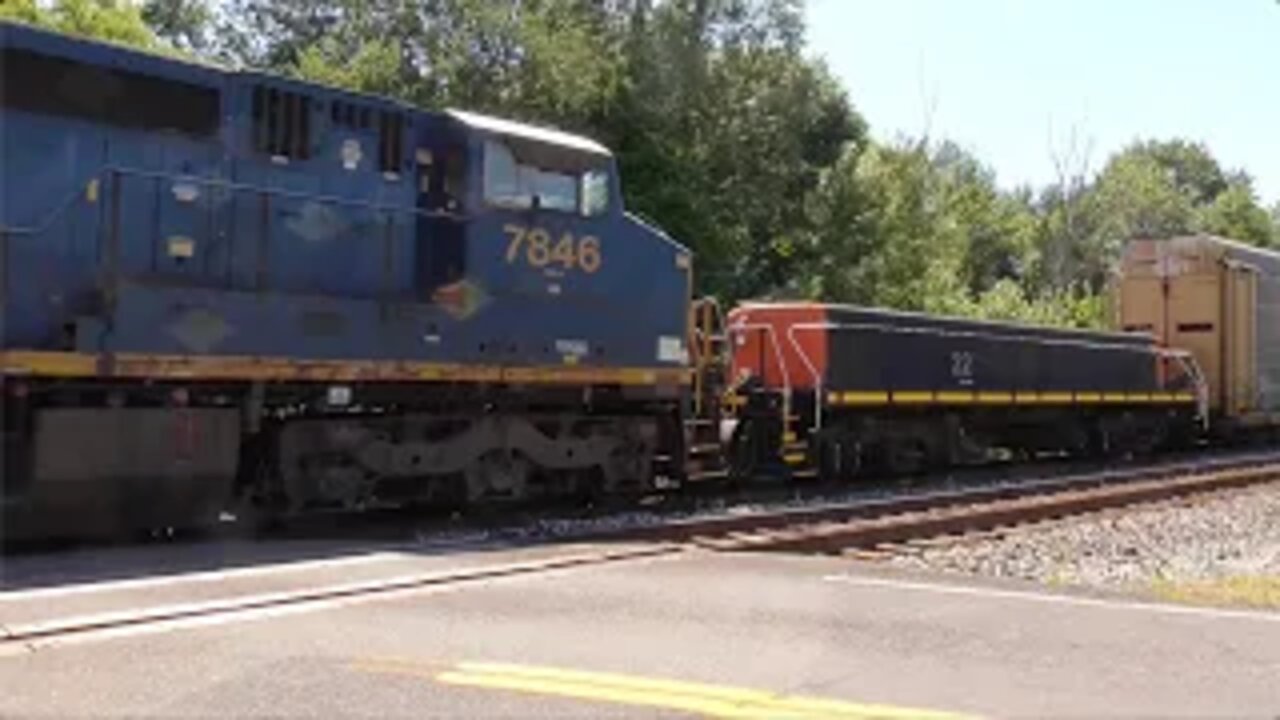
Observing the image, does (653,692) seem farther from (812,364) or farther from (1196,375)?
(1196,375)

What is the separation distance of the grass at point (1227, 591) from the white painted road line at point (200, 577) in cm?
547

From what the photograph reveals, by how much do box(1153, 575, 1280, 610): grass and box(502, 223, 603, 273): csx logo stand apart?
5900mm

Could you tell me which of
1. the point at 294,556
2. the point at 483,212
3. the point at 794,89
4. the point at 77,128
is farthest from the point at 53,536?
the point at 794,89

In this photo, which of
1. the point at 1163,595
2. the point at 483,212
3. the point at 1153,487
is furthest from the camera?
the point at 1153,487

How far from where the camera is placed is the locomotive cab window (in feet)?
42.1

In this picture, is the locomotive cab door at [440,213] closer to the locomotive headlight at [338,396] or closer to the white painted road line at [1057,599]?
the locomotive headlight at [338,396]

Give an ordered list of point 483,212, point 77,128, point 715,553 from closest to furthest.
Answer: point 77,128, point 715,553, point 483,212

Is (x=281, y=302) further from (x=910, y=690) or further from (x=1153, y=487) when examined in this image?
(x=1153, y=487)

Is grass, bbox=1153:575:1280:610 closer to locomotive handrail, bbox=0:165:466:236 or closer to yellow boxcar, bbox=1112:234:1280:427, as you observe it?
locomotive handrail, bbox=0:165:466:236

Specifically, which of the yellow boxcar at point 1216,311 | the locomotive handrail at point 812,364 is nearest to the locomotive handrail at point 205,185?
the locomotive handrail at point 812,364

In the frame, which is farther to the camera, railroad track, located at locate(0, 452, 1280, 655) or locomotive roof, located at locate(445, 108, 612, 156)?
locomotive roof, located at locate(445, 108, 612, 156)

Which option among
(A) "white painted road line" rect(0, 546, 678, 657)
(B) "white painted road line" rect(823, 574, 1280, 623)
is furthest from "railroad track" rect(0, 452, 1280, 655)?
(B) "white painted road line" rect(823, 574, 1280, 623)

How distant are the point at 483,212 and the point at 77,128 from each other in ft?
11.7

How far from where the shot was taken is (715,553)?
11117 mm
